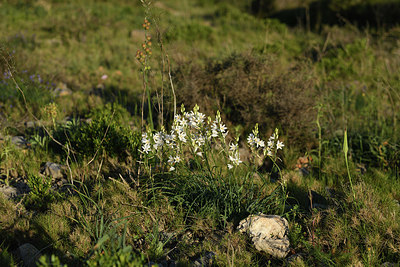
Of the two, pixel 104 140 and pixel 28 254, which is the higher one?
pixel 104 140

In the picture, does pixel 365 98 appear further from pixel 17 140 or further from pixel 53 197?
pixel 17 140

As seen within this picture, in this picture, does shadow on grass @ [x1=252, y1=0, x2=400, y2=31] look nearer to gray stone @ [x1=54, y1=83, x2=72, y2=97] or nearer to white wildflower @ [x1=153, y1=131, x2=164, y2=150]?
gray stone @ [x1=54, y1=83, x2=72, y2=97]

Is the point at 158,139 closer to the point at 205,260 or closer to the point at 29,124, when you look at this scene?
the point at 205,260

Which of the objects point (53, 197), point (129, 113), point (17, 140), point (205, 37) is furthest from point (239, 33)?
point (53, 197)

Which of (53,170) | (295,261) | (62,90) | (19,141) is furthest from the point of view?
(62,90)

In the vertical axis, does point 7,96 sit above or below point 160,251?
above

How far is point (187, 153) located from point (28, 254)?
189 cm

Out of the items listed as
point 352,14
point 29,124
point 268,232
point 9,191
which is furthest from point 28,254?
point 352,14

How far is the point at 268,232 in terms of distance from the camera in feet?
8.46

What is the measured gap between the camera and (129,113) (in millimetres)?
4961

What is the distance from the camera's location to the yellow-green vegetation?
8.43 feet

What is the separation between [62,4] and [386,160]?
11523 millimetres

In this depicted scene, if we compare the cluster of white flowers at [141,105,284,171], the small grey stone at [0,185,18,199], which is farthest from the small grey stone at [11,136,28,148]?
the cluster of white flowers at [141,105,284,171]

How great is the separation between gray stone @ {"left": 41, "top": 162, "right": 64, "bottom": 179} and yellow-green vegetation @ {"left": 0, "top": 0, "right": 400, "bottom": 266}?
0.01 m
